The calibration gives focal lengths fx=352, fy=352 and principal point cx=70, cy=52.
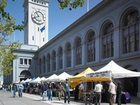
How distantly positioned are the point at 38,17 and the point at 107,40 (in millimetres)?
61539

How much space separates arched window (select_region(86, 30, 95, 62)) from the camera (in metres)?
50.0

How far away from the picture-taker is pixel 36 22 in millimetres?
104250

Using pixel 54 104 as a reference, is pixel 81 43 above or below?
above

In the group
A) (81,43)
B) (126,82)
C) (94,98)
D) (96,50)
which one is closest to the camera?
(94,98)

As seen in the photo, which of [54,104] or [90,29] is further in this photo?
[90,29]

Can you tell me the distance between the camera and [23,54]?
304 feet

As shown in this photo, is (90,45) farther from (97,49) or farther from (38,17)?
(38,17)

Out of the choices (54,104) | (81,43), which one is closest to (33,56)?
(81,43)

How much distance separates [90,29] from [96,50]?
3.59 meters

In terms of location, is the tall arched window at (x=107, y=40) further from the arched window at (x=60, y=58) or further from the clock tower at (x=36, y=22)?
the clock tower at (x=36, y=22)

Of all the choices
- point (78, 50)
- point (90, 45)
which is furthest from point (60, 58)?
A: point (90, 45)

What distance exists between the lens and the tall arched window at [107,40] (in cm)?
4379

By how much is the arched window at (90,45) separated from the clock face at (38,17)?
5351 cm

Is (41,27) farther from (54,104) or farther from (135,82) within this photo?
(54,104)
